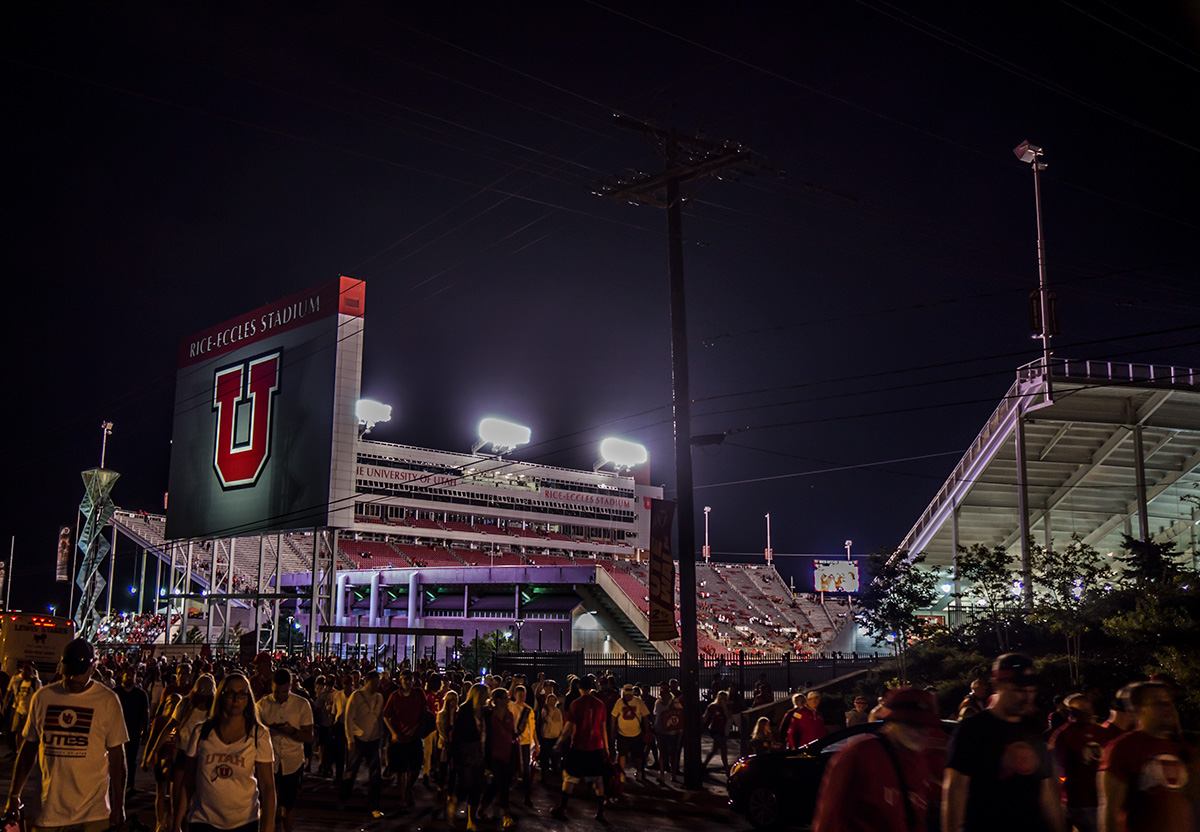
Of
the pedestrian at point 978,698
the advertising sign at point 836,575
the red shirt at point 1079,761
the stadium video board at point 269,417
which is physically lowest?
the red shirt at point 1079,761

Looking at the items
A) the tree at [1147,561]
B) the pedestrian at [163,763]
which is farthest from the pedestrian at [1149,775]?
the tree at [1147,561]

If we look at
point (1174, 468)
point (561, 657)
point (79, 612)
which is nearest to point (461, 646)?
point (561, 657)

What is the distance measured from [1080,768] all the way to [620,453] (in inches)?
3930

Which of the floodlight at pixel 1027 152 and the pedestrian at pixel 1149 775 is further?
the floodlight at pixel 1027 152

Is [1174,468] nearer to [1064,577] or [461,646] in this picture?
[1064,577]

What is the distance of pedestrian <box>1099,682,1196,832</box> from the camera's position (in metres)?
5.40

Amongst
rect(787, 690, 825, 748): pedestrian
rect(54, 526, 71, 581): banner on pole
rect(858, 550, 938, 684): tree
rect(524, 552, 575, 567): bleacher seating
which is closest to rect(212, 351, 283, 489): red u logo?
rect(858, 550, 938, 684): tree

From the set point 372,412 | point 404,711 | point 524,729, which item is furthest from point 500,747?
point 372,412

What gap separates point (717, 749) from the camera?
18.4 meters

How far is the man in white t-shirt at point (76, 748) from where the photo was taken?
20.0 ft

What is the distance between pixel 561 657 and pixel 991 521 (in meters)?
21.2

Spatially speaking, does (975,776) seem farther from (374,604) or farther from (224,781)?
(374,604)

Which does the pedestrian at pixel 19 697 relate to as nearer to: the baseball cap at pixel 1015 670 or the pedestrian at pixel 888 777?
the pedestrian at pixel 888 777

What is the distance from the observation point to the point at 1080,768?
7.94 m
